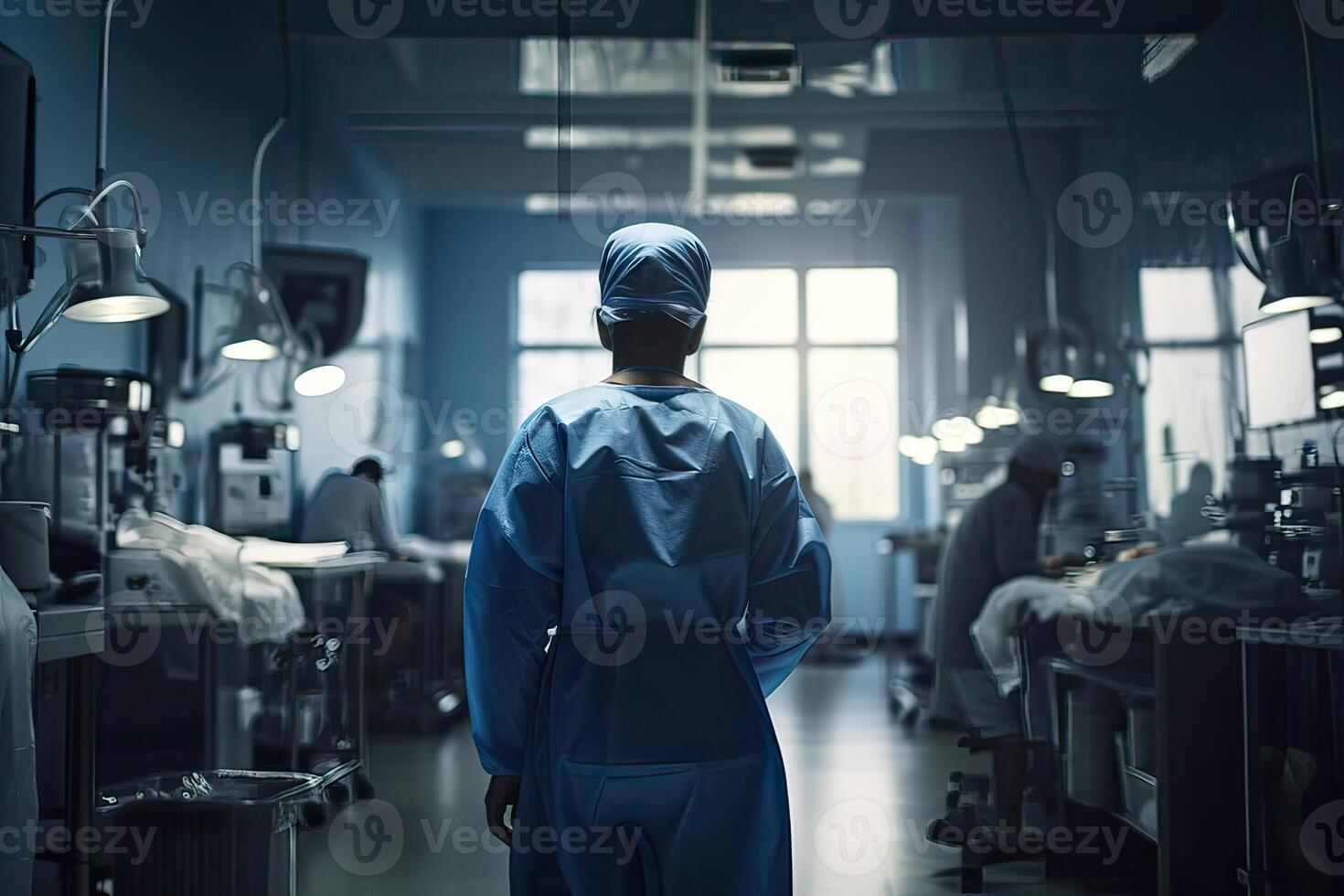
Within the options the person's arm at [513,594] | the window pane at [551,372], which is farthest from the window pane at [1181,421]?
the person's arm at [513,594]

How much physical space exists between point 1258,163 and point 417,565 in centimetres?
207

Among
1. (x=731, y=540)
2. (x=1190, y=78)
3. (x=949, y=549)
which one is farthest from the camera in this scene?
(x=949, y=549)

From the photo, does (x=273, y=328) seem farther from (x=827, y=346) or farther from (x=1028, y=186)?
(x=827, y=346)

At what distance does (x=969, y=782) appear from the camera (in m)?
2.65

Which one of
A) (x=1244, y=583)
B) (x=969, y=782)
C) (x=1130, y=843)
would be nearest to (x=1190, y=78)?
(x=1244, y=583)

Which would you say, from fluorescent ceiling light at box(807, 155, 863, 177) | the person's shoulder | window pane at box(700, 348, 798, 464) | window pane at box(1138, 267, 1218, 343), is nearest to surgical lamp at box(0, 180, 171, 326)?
the person's shoulder

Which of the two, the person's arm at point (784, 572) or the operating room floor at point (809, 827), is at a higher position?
the person's arm at point (784, 572)

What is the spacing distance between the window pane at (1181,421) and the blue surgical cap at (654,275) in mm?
1535

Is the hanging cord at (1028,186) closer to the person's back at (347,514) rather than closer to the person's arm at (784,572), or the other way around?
the person's arm at (784,572)

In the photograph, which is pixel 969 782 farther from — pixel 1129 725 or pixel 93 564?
pixel 93 564

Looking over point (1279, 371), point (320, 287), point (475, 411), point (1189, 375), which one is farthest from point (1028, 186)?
point (320, 287)

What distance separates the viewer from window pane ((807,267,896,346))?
2.93 m

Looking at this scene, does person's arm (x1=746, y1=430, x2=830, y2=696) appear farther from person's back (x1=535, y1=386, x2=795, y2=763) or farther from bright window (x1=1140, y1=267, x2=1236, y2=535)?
bright window (x1=1140, y1=267, x2=1236, y2=535)

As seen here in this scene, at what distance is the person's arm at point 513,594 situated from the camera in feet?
4.49
